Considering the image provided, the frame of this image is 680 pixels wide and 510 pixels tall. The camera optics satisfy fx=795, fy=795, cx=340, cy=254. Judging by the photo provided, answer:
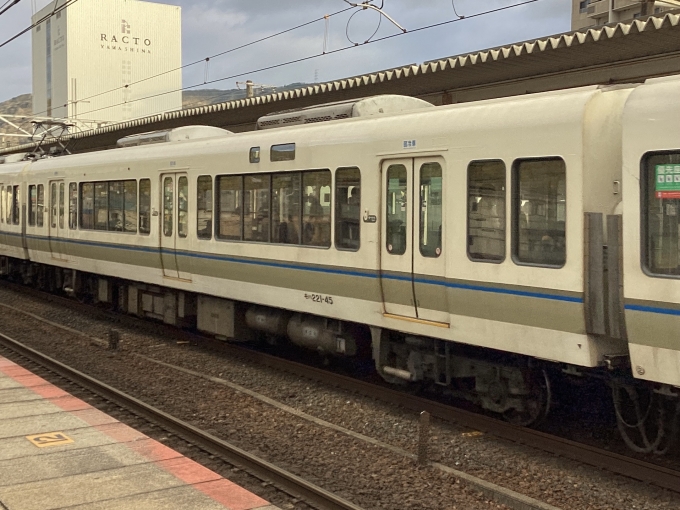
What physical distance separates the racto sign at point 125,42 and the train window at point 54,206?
7362 cm

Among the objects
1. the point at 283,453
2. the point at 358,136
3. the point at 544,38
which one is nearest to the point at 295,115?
the point at 358,136

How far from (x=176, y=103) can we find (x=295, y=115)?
79083 mm

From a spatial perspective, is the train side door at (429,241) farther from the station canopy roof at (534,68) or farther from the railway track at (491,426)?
the station canopy roof at (534,68)

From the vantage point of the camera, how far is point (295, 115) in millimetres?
10188

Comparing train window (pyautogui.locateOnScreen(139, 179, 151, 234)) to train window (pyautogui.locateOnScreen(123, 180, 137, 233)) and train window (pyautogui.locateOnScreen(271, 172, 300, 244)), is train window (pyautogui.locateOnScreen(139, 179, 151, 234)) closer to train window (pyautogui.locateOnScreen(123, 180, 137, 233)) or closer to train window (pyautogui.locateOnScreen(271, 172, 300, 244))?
train window (pyautogui.locateOnScreen(123, 180, 137, 233))

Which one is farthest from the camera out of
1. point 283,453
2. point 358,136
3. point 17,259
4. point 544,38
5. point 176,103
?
point 176,103

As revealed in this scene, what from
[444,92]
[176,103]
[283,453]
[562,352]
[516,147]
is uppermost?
[176,103]

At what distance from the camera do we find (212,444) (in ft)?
23.9

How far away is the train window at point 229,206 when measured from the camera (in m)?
10.6

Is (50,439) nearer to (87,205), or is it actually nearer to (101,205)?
(101,205)

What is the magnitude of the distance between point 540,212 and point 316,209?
3.24m


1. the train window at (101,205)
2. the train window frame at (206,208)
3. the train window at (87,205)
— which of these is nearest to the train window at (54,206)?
the train window at (87,205)

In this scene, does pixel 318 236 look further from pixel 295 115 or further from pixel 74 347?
pixel 74 347

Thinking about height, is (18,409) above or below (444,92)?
below
